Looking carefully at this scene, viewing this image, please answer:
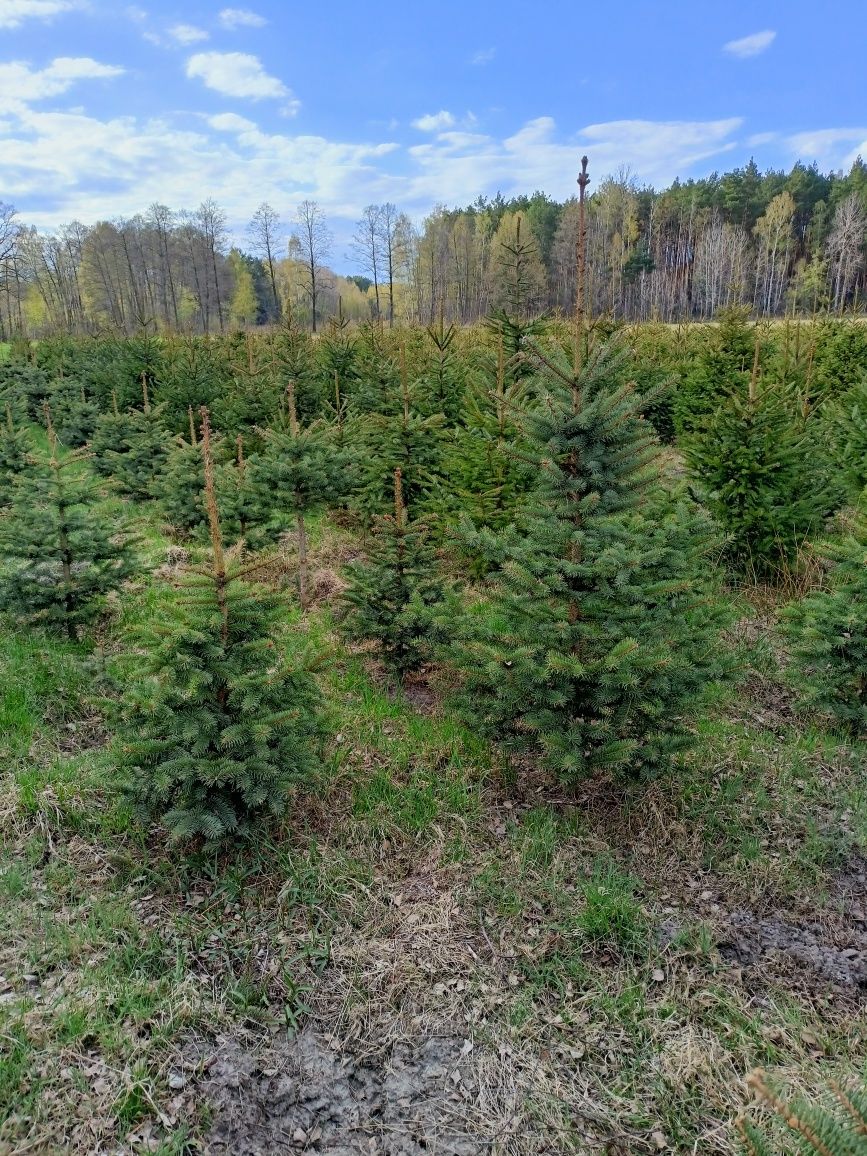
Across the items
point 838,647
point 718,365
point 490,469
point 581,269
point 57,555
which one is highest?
point 581,269

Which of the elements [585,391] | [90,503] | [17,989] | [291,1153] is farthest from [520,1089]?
[90,503]

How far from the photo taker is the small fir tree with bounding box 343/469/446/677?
18.0 ft

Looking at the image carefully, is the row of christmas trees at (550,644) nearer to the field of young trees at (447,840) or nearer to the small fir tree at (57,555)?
the field of young trees at (447,840)

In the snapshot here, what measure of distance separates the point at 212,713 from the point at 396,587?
2193mm

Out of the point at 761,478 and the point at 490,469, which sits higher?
the point at 490,469

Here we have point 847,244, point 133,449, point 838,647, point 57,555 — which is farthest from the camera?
point 847,244

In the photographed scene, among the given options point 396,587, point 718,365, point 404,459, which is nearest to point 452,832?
point 396,587

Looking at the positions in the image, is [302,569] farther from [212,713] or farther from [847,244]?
[847,244]

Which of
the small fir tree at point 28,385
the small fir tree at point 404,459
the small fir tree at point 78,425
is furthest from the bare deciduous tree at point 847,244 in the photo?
the small fir tree at point 78,425

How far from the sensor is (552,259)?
5153 centimetres

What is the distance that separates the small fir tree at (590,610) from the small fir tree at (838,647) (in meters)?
1.36

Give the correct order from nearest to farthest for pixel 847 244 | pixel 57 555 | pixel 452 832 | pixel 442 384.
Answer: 1. pixel 452 832
2. pixel 57 555
3. pixel 442 384
4. pixel 847 244

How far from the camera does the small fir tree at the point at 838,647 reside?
492 cm

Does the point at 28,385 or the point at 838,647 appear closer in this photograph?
the point at 838,647
